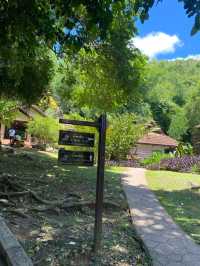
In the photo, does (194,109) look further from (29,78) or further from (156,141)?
(29,78)

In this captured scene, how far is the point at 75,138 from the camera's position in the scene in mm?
5453

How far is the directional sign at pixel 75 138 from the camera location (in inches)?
213

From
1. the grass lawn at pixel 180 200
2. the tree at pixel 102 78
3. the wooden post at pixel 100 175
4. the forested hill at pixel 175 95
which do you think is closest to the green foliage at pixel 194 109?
the forested hill at pixel 175 95

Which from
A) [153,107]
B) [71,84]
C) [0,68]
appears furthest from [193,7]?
[153,107]

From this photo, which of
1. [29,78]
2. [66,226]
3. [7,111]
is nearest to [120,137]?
[7,111]

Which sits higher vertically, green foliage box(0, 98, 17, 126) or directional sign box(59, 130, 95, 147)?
green foliage box(0, 98, 17, 126)

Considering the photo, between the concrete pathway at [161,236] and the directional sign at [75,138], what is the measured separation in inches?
71.8

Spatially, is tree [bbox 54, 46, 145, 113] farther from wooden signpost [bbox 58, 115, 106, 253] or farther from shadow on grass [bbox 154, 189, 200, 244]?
wooden signpost [bbox 58, 115, 106, 253]

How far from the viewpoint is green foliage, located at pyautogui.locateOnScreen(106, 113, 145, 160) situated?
75.4 ft

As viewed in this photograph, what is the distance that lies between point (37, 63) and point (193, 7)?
992 cm

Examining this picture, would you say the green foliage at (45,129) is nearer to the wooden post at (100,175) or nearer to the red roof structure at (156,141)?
the red roof structure at (156,141)

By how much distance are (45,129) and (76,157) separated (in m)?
26.3

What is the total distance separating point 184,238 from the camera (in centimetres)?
645

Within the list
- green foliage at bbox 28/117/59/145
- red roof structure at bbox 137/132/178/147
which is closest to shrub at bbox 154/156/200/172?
green foliage at bbox 28/117/59/145
